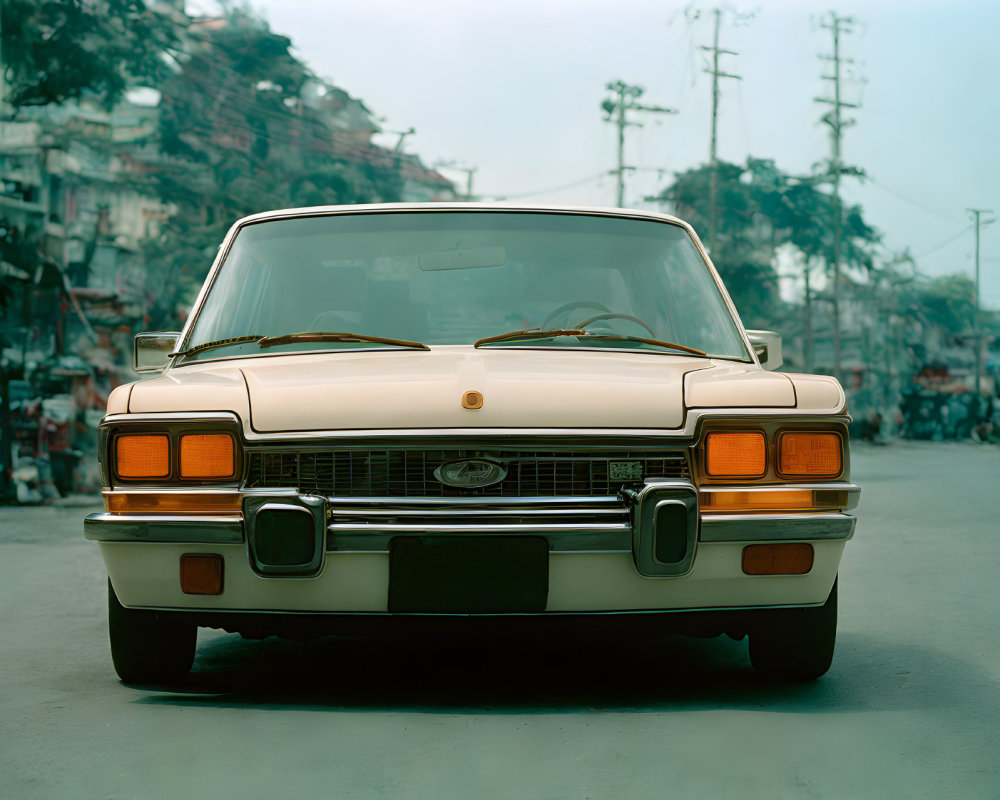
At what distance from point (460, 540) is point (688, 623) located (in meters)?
0.74

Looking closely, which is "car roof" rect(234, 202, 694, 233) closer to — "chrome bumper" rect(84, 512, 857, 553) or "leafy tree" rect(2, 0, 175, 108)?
"chrome bumper" rect(84, 512, 857, 553)

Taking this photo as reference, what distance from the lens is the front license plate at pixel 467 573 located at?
368 centimetres

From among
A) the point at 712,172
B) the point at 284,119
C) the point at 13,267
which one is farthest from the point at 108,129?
the point at 712,172

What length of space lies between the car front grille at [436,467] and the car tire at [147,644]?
64 cm

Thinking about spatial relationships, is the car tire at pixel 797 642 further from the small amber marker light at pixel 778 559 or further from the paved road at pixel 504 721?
the small amber marker light at pixel 778 559

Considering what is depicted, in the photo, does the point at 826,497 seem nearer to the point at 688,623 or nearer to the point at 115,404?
the point at 688,623

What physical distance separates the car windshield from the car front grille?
2.94 ft

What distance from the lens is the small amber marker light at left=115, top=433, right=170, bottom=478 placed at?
3834mm

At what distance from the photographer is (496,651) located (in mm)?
4941

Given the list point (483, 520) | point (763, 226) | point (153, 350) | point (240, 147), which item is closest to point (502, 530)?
point (483, 520)

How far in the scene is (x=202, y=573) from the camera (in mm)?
3814

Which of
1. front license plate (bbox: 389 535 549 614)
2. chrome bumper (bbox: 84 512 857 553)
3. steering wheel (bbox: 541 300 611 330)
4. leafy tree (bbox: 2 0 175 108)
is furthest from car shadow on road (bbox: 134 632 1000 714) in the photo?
leafy tree (bbox: 2 0 175 108)

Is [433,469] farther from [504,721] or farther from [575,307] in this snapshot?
[575,307]

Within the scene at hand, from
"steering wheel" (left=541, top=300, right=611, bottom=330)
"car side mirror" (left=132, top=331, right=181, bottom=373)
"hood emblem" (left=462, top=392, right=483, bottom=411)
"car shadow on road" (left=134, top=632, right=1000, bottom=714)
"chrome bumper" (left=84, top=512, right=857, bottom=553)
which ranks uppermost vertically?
"steering wheel" (left=541, top=300, right=611, bottom=330)
